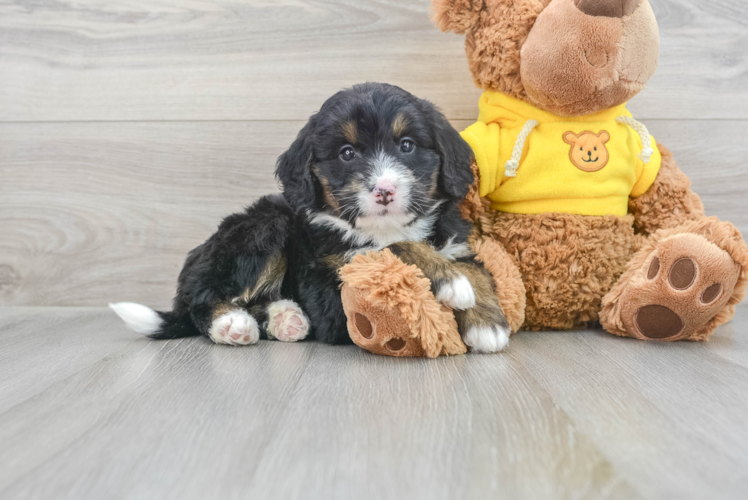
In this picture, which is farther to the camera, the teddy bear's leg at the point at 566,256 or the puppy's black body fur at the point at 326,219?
the teddy bear's leg at the point at 566,256

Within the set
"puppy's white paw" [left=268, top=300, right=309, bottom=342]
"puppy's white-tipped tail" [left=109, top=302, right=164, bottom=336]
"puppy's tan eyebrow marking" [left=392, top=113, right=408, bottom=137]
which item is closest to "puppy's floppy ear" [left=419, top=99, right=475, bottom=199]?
"puppy's tan eyebrow marking" [left=392, top=113, right=408, bottom=137]

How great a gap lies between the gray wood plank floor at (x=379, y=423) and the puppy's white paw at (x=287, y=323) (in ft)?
0.52

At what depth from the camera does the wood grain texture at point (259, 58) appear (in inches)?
92.6

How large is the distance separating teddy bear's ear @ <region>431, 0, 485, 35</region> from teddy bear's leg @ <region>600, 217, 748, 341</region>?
3.04ft

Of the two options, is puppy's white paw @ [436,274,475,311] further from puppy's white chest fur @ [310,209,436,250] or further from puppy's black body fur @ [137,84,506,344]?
puppy's white chest fur @ [310,209,436,250]

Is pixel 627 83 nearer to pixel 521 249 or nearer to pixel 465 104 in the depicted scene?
pixel 521 249

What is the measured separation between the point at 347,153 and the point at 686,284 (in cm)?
104

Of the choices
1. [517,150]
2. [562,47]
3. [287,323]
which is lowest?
[287,323]

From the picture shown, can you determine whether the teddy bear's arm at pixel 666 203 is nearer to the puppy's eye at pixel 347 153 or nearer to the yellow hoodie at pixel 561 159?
the yellow hoodie at pixel 561 159

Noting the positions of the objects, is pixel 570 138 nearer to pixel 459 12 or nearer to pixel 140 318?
pixel 459 12

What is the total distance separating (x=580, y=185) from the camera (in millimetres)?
1820

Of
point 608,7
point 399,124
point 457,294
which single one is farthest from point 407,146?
point 608,7

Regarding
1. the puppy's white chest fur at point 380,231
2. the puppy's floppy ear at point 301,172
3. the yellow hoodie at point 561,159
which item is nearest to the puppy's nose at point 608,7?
the yellow hoodie at point 561,159

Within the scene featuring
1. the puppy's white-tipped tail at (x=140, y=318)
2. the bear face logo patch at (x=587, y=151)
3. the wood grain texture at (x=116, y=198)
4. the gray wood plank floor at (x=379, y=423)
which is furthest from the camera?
the wood grain texture at (x=116, y=198)
